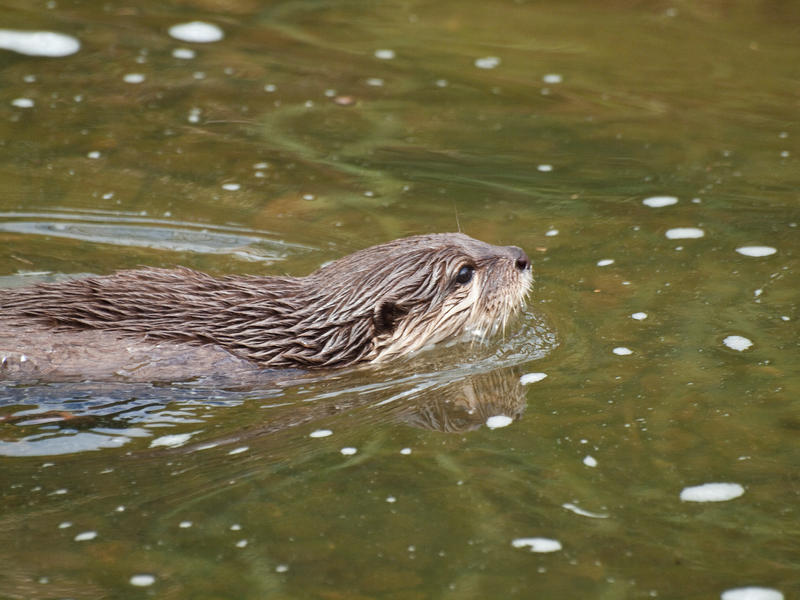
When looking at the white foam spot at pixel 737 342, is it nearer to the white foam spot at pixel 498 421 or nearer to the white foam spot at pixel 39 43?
the white foam spot at pixel 498 421

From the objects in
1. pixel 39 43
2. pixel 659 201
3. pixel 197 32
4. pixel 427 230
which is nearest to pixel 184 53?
pixel 197 32

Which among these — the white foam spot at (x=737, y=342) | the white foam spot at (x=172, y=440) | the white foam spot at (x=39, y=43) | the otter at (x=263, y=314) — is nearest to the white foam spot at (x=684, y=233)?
the white foam spot at (x=737, y=342)

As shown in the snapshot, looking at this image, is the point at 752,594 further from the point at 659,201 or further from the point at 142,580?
the point at 659,201

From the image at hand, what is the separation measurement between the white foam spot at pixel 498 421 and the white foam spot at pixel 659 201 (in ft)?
8.11

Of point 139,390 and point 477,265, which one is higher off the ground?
point 477,265

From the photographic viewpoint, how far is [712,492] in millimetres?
4051

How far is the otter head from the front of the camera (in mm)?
4996

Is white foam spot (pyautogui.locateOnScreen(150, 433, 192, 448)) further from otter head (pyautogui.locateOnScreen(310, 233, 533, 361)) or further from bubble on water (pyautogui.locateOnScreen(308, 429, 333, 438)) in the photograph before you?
otter head (pyautogui.locateOnScreen(310, 233, 533, 361))

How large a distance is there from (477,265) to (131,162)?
2.82 m

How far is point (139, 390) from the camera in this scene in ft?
15.2

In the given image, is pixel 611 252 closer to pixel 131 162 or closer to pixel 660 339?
pixel 660 339

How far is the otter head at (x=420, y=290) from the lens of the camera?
5.00 meters

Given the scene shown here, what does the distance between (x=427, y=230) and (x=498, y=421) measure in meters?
2.04

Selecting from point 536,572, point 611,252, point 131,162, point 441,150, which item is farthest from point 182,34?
point 536,572
